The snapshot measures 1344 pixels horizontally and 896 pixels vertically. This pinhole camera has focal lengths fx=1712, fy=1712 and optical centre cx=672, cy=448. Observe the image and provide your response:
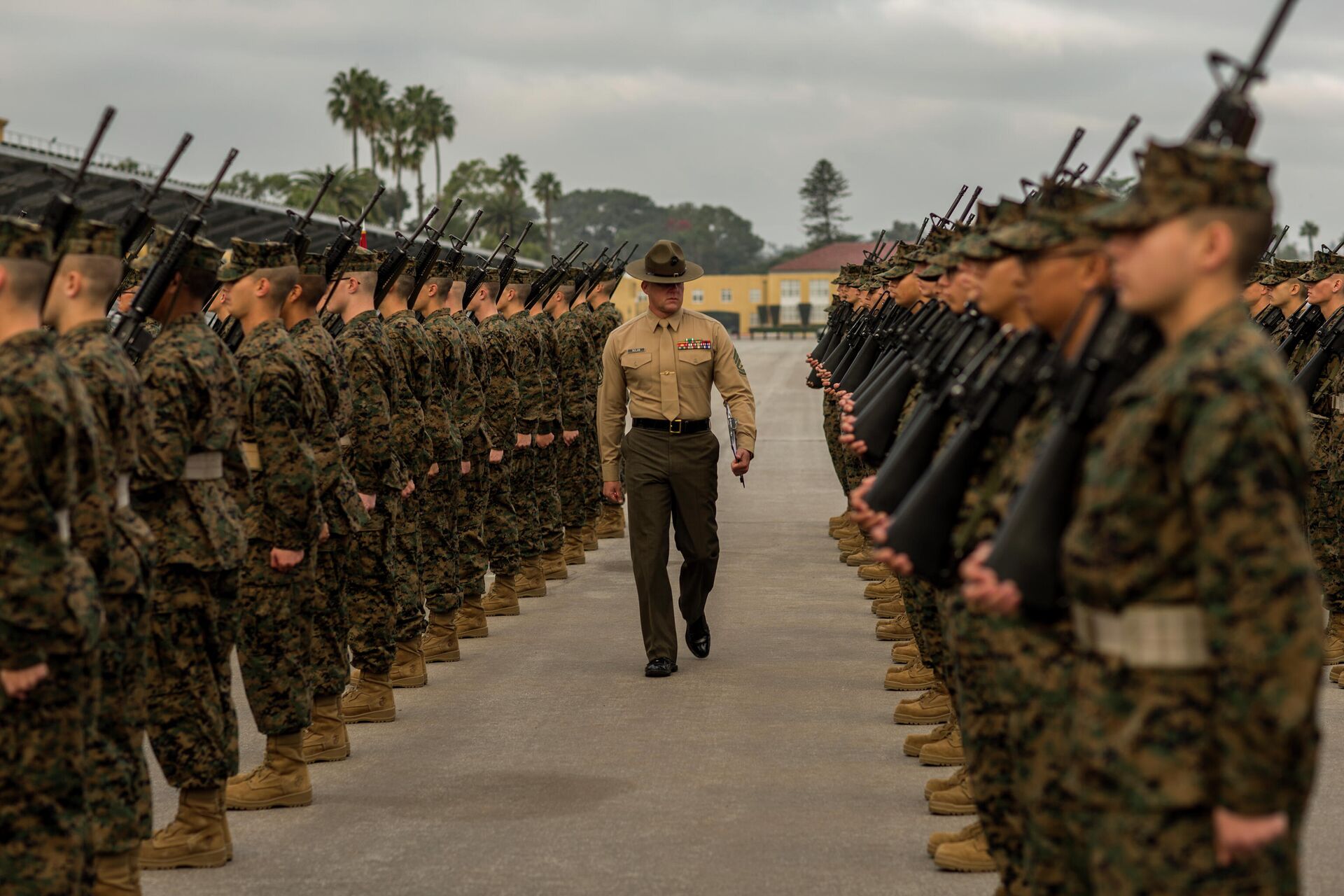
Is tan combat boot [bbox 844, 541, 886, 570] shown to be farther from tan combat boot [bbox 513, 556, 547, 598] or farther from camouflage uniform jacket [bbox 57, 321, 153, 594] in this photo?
camouflage uniform jacket [bbox 57, 321, 153, 594]

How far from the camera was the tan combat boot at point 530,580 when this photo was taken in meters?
13.2

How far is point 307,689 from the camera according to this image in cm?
723

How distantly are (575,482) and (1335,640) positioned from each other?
706 centimetres

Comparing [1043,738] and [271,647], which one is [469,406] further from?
[1043,738]

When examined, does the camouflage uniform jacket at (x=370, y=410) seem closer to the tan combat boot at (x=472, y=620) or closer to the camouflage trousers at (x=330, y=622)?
the camouflage trousers at (x=330, y=622)

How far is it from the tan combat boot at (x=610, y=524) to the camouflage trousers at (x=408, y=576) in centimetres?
754

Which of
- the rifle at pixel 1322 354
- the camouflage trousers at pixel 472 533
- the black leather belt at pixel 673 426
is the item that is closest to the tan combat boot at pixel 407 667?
the camouflage trousers at pixel 472 533

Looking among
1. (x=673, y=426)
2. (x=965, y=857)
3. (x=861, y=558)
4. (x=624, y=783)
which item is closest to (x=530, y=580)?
(x=861, y=558)

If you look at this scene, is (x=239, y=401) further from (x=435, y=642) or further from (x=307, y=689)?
(x=435, y=642)

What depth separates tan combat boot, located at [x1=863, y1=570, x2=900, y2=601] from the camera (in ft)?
40.8

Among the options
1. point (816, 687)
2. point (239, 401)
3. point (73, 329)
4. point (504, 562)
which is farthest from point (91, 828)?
point (504, 562)

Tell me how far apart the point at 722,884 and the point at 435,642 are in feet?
15.9

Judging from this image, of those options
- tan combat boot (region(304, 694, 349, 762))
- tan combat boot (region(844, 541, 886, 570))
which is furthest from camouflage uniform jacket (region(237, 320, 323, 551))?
tan combat boot (region(844, 541, 886, 570))

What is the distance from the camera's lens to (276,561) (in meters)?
7.06
